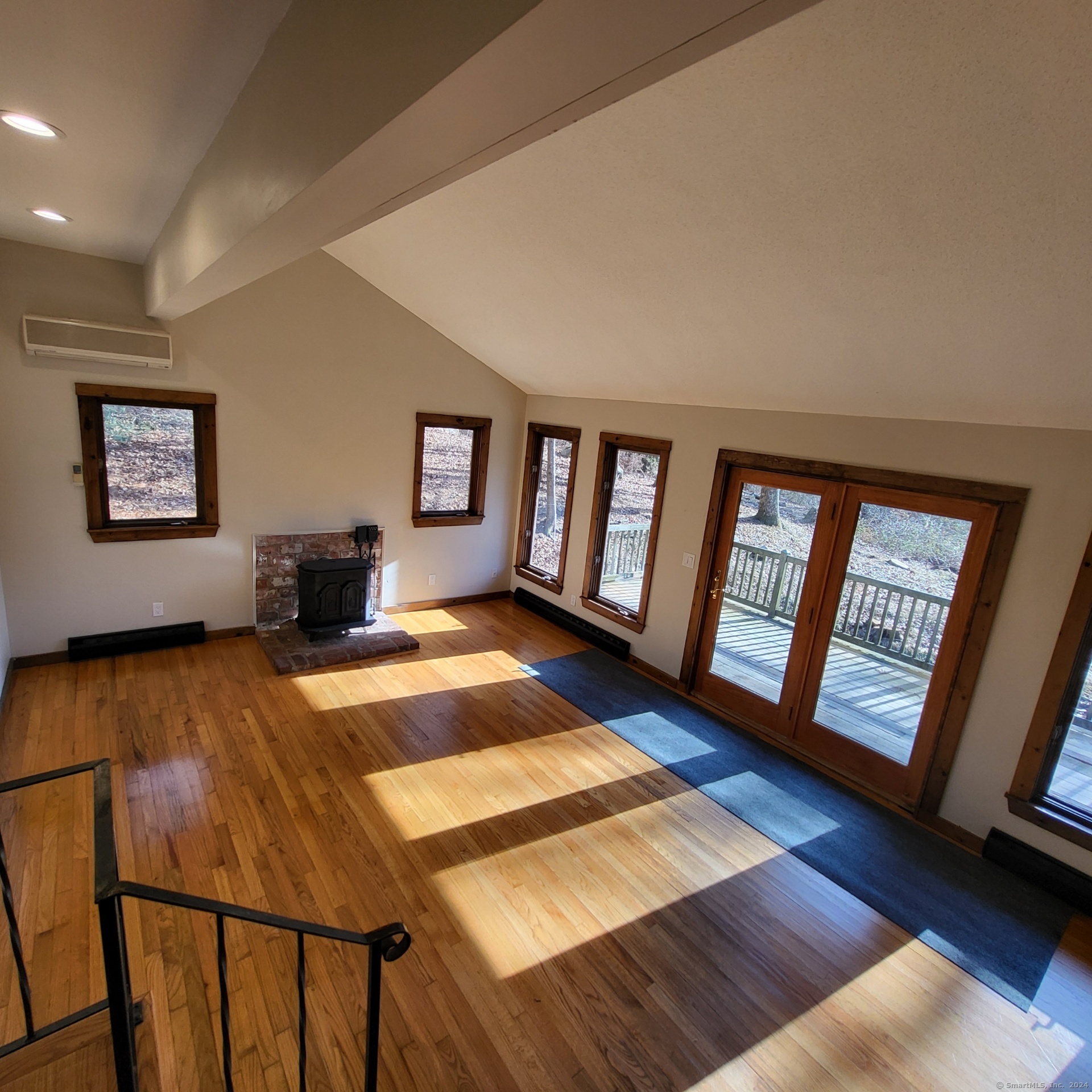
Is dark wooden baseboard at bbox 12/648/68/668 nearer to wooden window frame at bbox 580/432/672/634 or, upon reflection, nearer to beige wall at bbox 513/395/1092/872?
wooden window frame at bbox 580/432/672/634

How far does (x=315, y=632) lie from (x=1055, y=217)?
526 cm

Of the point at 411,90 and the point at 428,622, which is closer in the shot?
the point at 411,90

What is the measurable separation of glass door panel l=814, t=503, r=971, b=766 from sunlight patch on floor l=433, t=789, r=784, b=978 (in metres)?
1.20

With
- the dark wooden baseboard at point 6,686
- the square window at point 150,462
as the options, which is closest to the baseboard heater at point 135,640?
the dark wooden baseboard at point 6,686

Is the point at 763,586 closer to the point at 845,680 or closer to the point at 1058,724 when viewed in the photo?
the point at 845,680

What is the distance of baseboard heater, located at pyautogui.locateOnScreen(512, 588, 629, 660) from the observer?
5.54 meters

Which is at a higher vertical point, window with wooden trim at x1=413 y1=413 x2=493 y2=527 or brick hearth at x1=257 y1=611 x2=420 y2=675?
window with wooden trim at x1=413 y1=413 x2=493 y2=527

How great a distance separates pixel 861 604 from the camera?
3842mm

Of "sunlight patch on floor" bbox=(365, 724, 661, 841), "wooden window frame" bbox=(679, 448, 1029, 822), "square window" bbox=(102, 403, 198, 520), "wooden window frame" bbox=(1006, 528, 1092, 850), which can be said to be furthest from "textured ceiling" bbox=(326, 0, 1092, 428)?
"sunlight patch on floor" bbox=(365, 724, 661, 841)

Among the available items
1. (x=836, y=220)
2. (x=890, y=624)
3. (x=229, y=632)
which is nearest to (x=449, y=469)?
(x=229, y=632)

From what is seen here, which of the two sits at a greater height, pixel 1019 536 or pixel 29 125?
pixel 29 125

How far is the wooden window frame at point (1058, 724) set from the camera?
2.95m

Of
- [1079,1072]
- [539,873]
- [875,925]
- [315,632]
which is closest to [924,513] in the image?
[875,925]

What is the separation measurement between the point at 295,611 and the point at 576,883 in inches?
146
